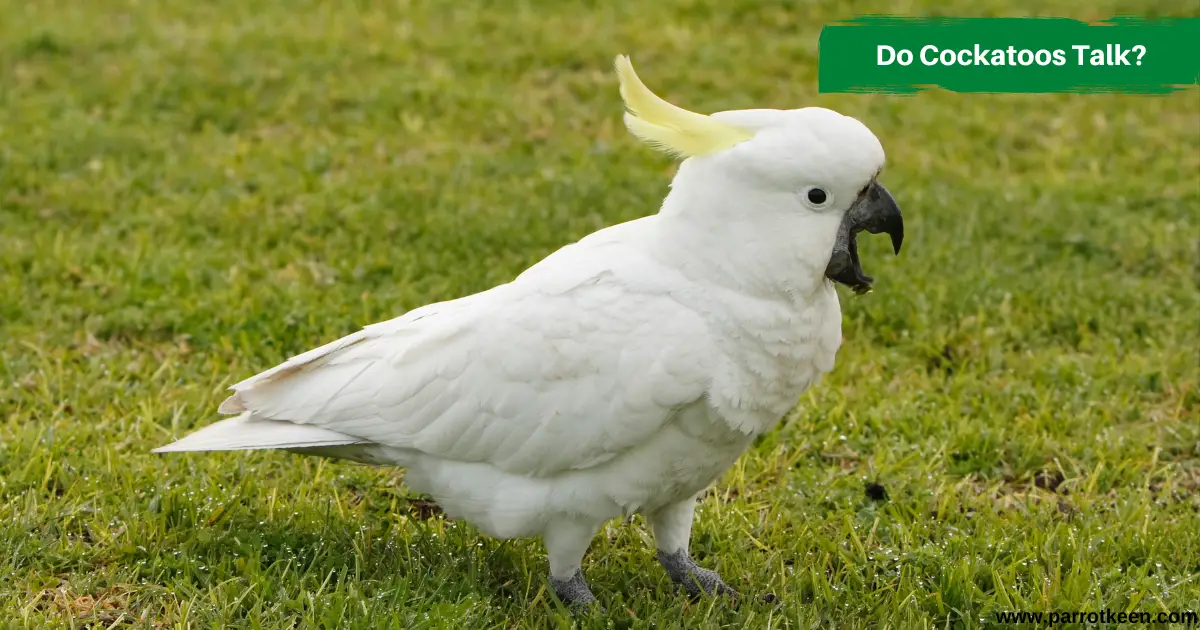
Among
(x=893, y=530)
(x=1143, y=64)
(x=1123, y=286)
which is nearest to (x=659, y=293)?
(x=893, y=530)

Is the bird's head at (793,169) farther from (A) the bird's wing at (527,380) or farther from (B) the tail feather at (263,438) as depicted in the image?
(B) the tail feather at (263,438)

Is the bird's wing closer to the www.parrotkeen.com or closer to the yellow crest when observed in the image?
the yellow crest

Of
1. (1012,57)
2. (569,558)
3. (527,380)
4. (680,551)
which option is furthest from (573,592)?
(1012,57)

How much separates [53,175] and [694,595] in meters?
3.72

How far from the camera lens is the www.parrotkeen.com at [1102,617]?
2672 mm

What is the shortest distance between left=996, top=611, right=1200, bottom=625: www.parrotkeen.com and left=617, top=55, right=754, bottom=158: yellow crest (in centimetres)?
123

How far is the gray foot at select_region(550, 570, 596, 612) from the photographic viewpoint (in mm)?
2799

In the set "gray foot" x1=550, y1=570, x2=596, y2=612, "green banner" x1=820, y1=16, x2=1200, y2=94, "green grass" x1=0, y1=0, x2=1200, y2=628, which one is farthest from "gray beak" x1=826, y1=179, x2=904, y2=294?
"green banner" x1=820, y1=16, x2=1200, y2=94

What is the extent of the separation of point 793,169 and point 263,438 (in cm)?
133

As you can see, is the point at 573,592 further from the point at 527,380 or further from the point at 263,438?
the point at 263,438

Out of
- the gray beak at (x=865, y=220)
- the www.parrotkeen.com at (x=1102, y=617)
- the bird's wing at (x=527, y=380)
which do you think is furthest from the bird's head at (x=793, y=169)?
the www.parrotkeen.com at (x=1102, y=617)

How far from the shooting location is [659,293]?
254cm

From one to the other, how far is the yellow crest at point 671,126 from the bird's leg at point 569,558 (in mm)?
851

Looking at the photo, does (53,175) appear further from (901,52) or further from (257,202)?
(901,52)
